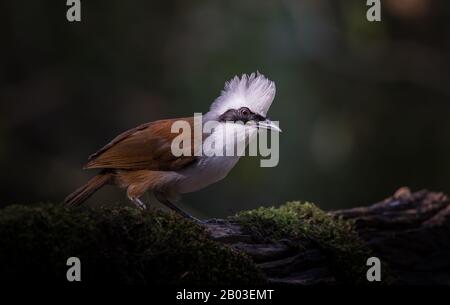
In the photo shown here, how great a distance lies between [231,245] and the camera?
375cm

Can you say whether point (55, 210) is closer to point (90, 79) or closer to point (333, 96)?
point (90, 79)

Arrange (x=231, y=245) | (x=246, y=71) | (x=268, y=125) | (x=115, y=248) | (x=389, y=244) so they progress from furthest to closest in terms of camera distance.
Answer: (x=246, y=71), (x=389, y=244), (x=268, y=125), (x=231, y=245), (x=115, y=248)

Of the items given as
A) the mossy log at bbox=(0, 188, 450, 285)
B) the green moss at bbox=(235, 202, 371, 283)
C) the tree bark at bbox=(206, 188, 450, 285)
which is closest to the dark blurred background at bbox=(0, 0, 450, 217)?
the tree bark at bbox=(206, 188, 450, 285)

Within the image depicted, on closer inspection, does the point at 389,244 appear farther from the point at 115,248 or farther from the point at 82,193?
the point at 115,248

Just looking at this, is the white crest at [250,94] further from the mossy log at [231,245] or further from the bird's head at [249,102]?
the mossy log at [231,245]

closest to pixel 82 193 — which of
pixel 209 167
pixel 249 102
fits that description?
pixel 209 167

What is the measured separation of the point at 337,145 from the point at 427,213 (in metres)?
2.79

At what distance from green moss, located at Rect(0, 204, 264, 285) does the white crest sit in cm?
110

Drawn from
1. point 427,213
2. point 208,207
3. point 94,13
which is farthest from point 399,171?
point 94,13

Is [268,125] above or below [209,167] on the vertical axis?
above

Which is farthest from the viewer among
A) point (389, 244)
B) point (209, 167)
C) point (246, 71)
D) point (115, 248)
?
point (246, 71)

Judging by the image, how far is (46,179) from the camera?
25.3 feet

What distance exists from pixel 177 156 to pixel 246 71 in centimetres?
401

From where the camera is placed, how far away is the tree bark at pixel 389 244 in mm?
3889
